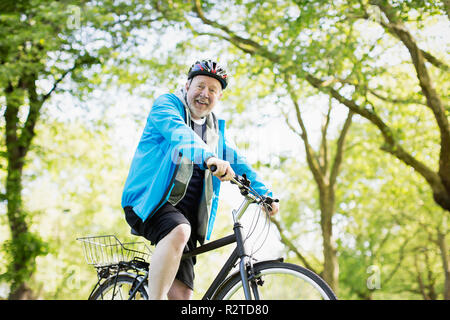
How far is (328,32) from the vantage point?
8625mm

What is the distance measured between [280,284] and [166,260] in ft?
2.22

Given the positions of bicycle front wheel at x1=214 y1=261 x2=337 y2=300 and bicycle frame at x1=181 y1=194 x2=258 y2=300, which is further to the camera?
bicycle frame at x1=181 y1=194 x2=258 y2=300

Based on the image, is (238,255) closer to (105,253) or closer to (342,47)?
(105,253)

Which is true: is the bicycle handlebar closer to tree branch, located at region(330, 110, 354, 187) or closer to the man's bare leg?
the man's bare leg

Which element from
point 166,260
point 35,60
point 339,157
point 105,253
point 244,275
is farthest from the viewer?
point 339,157

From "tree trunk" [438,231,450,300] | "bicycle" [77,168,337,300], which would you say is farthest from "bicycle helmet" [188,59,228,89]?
"tree trunk" [438,231,450,300]

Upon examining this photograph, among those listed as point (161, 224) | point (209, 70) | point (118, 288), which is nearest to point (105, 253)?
point (118, 288)

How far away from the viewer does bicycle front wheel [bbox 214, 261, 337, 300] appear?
2426mm

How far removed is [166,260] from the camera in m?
2.77

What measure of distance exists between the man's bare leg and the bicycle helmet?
3.38 feet

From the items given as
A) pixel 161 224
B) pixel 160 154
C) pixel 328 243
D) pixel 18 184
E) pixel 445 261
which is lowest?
pixel 161 224

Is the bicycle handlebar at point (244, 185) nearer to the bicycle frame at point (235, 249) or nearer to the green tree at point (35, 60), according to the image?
the bicycle frame at point (235, 249)
